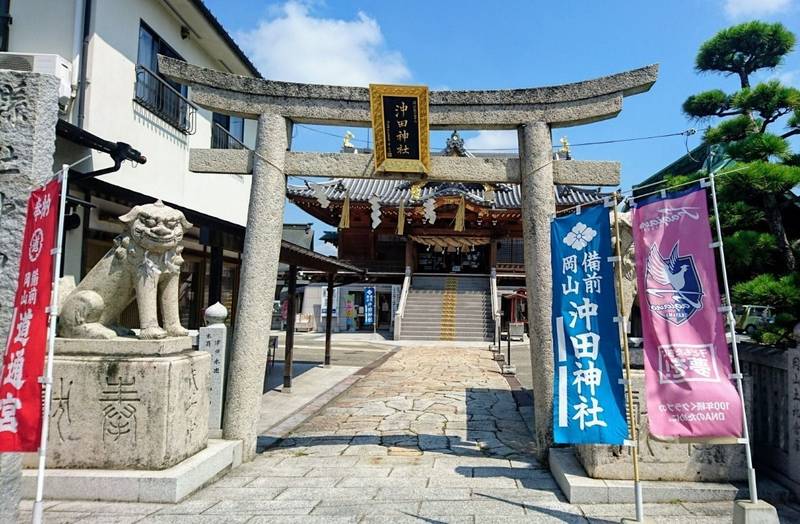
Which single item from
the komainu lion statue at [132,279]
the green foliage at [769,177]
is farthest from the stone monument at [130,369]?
the green foliage at [769,177]

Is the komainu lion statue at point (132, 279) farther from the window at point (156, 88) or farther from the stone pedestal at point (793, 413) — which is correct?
the stone pedestal at point (793, 413)

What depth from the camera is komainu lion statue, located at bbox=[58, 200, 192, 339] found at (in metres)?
4.78

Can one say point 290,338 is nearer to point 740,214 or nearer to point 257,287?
point 257,287

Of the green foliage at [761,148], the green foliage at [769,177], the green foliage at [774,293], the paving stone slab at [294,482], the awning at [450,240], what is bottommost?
the paving stone slab at [294,482]

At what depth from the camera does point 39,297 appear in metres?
3.17

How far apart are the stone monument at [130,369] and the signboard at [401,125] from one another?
8.51 feet

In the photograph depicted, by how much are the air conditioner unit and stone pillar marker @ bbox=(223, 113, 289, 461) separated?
2.17m

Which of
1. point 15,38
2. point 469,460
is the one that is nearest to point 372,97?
point 469,460

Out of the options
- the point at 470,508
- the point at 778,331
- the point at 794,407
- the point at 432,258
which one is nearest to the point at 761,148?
the point at 778,331

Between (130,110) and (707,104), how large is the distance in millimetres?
9654

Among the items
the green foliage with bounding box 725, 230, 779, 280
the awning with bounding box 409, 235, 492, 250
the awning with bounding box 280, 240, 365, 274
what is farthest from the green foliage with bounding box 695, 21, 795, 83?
the awning with bounding box 409, 235, 492, 250

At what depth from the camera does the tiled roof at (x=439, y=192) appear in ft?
82.4

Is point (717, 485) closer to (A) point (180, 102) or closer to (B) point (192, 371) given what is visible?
(B) point (192, 371)

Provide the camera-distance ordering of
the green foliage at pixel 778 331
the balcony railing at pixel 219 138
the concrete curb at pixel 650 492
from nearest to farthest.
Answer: the concrete curb at pixel 650 492
the green foliage at pixel 778 331
the balcony railing at pixel 219 138
